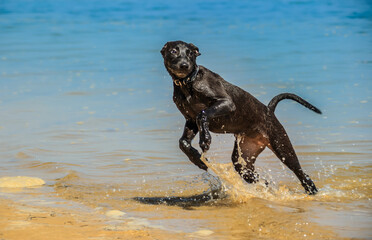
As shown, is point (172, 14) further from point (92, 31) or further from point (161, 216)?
point (161, 216)

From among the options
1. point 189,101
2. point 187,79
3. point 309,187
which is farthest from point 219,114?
point 309,187

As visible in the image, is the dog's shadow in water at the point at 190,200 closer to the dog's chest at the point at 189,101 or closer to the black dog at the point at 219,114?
the black dog at the point at 219,114

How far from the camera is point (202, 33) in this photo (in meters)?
23.5

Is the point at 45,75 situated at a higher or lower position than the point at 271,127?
lower

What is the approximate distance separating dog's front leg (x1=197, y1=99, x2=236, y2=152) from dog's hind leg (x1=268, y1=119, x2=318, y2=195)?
0.70 metres

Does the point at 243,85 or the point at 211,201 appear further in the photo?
the point at 243,85

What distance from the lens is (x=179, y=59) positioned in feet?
19.8

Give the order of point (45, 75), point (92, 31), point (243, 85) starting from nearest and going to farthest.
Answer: point (243, 85) < point (45, 75) < point (92, 31)

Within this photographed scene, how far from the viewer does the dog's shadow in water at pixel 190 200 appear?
6238mm

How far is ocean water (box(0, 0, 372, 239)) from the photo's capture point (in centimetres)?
590

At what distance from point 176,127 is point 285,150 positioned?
11.1ft

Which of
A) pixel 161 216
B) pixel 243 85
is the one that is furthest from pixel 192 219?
pixel 243 85

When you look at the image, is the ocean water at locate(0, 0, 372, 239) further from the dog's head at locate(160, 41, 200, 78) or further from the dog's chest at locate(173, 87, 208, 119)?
the dog's head at locate(160, 41, 200, 78)

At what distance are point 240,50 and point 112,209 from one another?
44.0 feet
